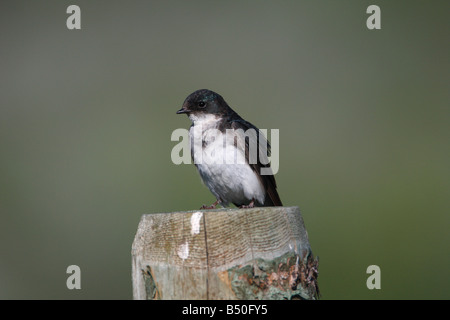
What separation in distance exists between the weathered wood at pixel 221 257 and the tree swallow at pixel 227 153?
173cm

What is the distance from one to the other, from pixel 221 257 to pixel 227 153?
199 cm

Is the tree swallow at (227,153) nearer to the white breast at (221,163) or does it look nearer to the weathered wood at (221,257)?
the white breast at (221,163)

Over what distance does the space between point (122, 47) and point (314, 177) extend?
490 cm

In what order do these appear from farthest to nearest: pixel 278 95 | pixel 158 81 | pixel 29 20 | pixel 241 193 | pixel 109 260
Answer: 1. pixel 29 20
2. pixel 158 81
3. pixel 278 95
4. pixel 109 260
5. pixel 241 193

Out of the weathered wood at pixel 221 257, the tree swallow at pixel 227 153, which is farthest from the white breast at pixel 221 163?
the weathered wood at pixel 221 257

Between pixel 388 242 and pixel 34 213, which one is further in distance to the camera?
pixel 34 213

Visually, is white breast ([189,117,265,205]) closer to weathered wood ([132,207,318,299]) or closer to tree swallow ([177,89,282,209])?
tree swallow ([177,89,282,209])

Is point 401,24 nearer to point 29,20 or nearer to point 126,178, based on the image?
point 126,178

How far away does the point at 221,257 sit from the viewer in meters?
2.71

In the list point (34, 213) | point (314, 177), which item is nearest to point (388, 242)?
point (314, 177)

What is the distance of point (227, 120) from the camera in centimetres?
486

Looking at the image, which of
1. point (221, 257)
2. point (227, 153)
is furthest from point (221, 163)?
point (221, 257)

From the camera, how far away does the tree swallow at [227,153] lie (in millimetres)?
4664

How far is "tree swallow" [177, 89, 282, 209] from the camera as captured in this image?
184 inches
